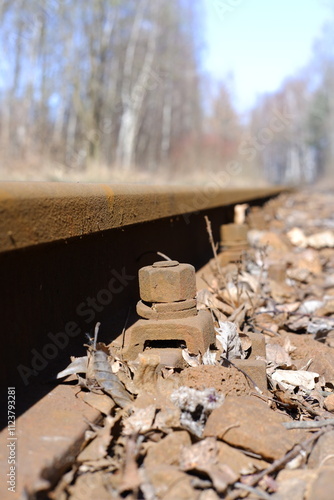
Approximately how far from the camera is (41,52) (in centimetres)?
2572

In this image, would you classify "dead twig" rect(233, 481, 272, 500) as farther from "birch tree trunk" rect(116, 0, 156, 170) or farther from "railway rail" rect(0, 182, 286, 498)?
"birch tree trunk" rect(116, 0, 156, 170)

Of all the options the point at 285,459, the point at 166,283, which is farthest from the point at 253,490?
the point at 166,283

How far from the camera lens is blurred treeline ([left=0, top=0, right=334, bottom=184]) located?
23.0m

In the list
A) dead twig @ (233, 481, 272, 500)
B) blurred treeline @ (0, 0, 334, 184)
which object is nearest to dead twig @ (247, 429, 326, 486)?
dead twig @ (233, 481, 272, 500)

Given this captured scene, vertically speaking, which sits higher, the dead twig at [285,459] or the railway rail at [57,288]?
the railway rail at [57,288]

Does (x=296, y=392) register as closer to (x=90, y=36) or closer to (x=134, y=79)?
(x=90, y=36)

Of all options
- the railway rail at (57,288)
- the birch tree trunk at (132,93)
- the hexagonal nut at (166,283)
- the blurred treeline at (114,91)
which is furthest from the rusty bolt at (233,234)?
the birch tree trunk at (132,93)

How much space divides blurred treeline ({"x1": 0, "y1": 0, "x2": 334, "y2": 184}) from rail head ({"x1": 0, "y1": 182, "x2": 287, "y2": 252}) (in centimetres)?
1091

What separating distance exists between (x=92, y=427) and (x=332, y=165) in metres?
55.8

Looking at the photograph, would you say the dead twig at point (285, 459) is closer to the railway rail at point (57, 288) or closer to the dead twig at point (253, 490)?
the dead twig at point (253, 490)

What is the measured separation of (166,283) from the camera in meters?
2.16

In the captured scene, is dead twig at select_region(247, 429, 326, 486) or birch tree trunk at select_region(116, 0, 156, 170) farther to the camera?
birch tree trunk at select_region(116, 0, 156, 170)

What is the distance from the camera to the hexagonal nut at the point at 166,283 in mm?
2148

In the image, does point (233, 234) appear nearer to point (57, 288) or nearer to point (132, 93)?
point (57, 288)
